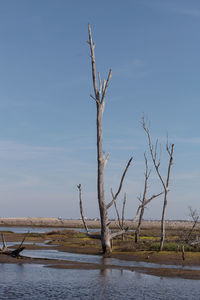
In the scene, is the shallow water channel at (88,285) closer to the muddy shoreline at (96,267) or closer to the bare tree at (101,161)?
the muddy shoreline at (96,267)

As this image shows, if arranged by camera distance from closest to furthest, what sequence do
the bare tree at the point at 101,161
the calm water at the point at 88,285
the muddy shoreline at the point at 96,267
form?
the calm water at the point at 88,285 < the muddy shoreline at the point at 96,267 < the bare tree at the point at 101,161

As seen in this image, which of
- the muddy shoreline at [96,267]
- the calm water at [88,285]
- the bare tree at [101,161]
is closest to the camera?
the calm water at [88,285]

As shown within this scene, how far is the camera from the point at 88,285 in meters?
18.5

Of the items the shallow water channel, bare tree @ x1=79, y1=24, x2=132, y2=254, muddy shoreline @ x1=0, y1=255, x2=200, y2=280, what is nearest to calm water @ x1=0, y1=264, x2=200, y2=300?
the shallow water channel

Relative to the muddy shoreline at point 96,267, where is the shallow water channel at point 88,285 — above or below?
below

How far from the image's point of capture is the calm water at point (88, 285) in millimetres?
16250

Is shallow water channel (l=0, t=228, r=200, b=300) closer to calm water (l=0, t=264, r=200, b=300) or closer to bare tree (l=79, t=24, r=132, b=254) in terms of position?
calm water (l=0, t=264, r=200, b=300)

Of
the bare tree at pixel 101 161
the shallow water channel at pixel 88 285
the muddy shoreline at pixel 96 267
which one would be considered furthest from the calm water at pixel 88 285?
the bare tree at pixel 101 161

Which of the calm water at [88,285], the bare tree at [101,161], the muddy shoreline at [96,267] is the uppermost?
the bare tree at [101,161]

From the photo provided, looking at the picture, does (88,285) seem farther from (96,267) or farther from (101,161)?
(101,161)

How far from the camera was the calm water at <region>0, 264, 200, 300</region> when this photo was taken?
1625cm

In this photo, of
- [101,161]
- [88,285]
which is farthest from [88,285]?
[101,161]

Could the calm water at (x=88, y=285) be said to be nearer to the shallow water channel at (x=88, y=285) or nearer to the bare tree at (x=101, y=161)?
the shallow water channel at (x=88, y=285)

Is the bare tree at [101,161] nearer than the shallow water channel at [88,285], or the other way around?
the shallow water channel at [88,285]
